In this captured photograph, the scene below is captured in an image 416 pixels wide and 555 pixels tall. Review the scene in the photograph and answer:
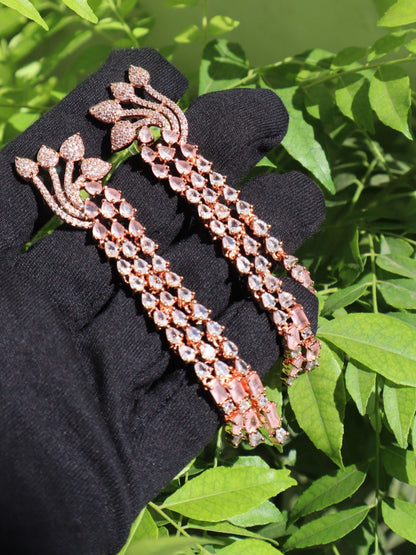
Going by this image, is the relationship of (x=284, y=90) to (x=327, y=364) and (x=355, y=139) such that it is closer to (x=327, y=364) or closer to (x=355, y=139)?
(x=355, y=139)

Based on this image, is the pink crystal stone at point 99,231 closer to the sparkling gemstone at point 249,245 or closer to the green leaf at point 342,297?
the sparkling gemstone at point 249,245

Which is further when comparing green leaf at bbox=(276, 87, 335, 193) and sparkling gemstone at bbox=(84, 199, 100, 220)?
green leaf at bbox=(276, 87, 335, 193)

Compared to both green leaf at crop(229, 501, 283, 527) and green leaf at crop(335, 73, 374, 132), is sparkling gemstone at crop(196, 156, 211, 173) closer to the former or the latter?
green leaf at crop(335, 73, 374, 132)

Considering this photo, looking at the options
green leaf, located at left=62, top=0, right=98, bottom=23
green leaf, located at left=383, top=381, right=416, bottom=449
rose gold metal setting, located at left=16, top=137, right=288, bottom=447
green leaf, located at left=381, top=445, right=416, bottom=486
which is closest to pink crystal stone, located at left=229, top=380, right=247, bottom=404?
rose gold metal setting, located at left=16, top=137, right=288, bottom=447

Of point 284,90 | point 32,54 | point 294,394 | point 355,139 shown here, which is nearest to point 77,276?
point 294,394

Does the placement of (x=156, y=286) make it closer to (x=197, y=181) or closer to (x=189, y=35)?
(x=197, y=181)
